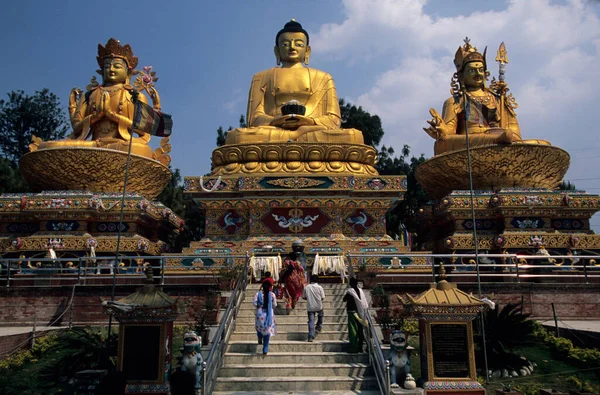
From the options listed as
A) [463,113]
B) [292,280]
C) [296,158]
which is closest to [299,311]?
[292,280]

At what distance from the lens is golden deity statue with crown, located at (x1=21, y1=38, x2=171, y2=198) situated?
56.4 feet

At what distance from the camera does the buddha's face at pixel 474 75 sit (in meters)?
19.0

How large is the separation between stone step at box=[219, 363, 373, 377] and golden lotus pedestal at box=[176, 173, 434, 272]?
7.57m

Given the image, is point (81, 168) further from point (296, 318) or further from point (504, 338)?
point (504, 338)

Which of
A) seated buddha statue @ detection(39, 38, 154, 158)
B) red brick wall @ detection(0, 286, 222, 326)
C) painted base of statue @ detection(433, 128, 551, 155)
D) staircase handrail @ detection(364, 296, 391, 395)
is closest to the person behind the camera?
staircase handrail @ detection(364, 296, 391, 395)

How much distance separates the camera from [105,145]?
17.6m

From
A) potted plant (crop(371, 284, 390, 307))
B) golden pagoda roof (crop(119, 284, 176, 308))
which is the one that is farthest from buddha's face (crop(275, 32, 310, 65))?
golden pagoda roof (crop(119, 284, 176, 308))

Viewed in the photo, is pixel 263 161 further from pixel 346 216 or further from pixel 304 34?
pixel 304 34

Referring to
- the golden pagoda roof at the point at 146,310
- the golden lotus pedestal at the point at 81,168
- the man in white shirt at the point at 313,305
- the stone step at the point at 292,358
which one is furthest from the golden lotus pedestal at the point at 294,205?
the golden pagoda roof at the point at 146,310

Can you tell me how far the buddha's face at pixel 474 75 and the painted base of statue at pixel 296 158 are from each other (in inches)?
200

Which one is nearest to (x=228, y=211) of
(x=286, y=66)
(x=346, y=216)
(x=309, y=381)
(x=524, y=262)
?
(x=346, y=216)

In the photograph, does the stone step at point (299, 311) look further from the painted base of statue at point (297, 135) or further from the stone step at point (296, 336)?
the painted base of statue at point (297, 135)

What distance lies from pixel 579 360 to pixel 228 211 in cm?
1011

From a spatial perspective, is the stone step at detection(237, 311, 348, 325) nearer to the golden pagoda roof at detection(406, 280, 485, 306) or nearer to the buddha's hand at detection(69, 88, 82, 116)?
the golden pagoda roof at detection(406, 280, 485, 306)
